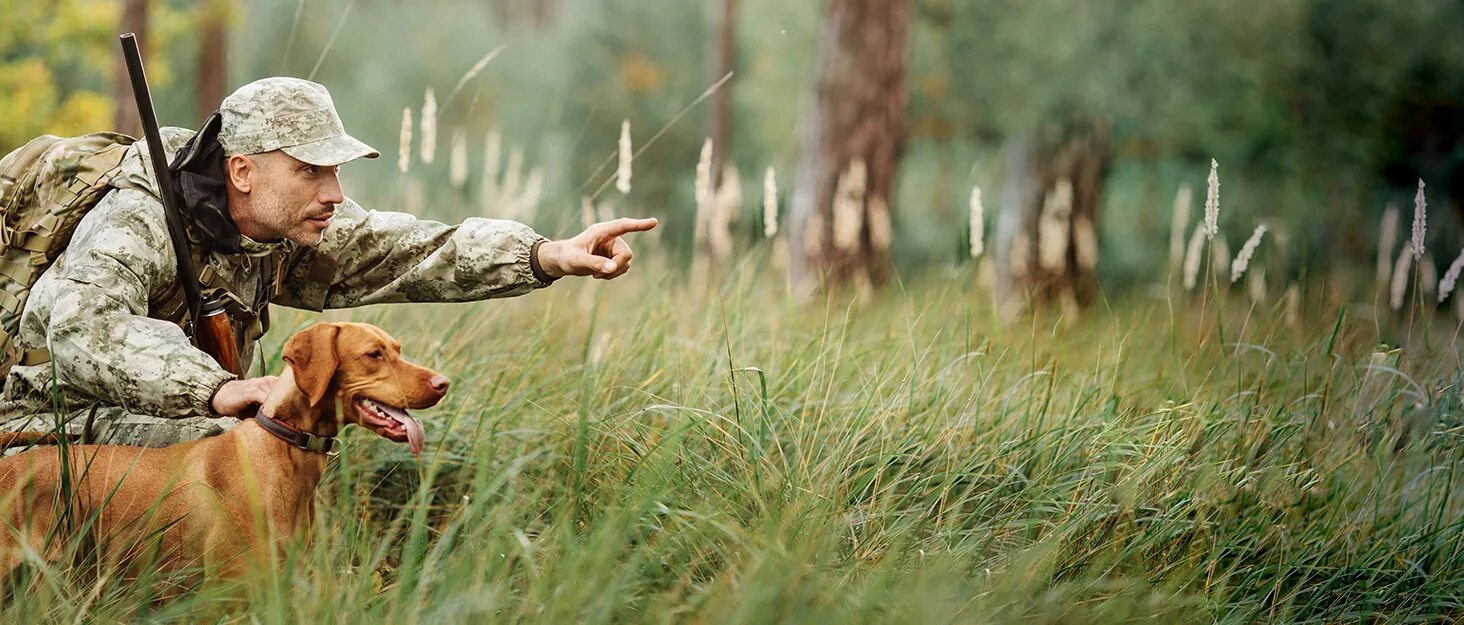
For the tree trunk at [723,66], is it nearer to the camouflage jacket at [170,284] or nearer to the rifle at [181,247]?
the camouflage jacket at [170,284]

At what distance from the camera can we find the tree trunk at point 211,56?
12.0 meters

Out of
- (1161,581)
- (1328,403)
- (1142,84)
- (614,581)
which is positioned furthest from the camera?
(1142,84)

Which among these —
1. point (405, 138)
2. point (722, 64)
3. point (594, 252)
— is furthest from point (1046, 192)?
point (722, 64)

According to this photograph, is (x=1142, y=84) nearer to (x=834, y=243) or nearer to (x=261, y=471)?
(x=834, y=243)

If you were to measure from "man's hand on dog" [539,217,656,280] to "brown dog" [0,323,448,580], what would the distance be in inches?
24.1

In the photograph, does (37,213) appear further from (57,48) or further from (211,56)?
(57,48)

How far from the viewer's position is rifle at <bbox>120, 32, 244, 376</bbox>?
3.24 metres

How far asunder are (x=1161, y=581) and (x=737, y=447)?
3.88 ft

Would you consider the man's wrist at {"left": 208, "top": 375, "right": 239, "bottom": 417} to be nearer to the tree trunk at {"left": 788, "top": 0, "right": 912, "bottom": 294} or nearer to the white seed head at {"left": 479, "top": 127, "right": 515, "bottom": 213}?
the white seed head at {"left": 479, "top": 127, "right": 515, "bottom": 213}

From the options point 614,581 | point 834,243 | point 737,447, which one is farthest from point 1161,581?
point 834,243

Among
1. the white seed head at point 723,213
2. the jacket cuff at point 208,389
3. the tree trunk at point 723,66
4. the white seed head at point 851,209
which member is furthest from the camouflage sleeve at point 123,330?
the tree trunk at point 723,66

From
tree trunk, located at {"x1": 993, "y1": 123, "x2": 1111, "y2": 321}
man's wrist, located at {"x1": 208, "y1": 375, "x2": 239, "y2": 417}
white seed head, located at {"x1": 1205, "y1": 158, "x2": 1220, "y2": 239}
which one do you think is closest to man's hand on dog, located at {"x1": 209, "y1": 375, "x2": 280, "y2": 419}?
man's wrist, located at {"x1": 208, "y1": 375, "x2": 239, "y2": 417}

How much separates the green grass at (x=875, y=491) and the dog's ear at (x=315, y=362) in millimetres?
265

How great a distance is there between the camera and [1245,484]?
12.0 ft
